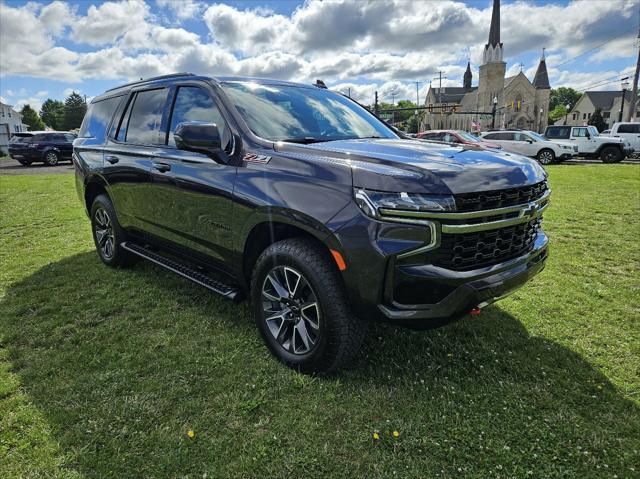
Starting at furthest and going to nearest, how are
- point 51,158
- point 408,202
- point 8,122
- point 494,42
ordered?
point 494,42 → point 8,122 → point 51,158 → point 408,202

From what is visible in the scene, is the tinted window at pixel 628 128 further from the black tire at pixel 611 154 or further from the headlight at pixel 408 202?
the headlight at pixel 408 202

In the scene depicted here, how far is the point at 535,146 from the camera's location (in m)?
20.3

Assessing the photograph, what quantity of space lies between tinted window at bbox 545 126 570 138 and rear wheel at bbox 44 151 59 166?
24259mm

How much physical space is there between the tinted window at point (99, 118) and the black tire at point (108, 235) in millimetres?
729

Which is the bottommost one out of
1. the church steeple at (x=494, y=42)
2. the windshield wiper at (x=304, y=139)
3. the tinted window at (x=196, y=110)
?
the windshield wiper at (x=304, y=139)

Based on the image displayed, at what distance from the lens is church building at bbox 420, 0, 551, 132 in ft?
235

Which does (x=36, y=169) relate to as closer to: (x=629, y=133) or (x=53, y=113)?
(x=629, y=133)

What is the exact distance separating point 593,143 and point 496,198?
73.6 feet

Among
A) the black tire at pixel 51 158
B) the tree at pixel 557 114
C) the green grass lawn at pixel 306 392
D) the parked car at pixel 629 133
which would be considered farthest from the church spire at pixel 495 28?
the green grass lawn at pixel 306 392

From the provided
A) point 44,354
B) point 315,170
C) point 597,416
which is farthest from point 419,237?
point 44,354

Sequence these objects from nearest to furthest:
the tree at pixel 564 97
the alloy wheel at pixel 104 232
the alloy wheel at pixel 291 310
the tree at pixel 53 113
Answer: the alloy wheel at pixel 291 310 < the alloy wheel at pixel 104 232 < the tree at pixel 53 113 < the tree at pixel 564 97

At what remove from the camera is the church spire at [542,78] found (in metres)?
82.9

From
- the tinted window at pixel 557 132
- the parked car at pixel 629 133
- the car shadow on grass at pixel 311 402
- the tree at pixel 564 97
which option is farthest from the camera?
the tree at pixel 564 97

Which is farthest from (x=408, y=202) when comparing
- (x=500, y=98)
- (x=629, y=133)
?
(x=500, y=98)
